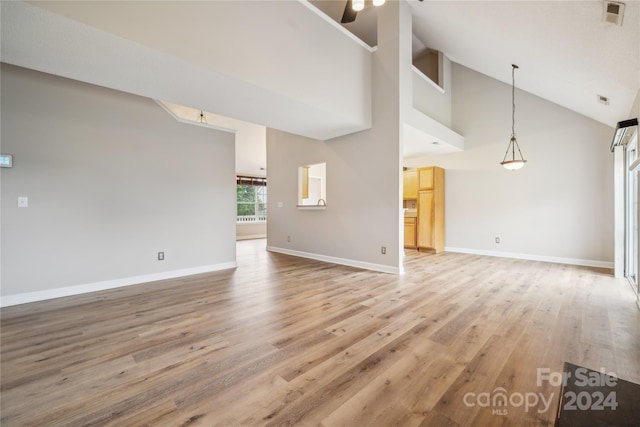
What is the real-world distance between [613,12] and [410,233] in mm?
5063

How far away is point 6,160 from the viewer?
2.88 metres

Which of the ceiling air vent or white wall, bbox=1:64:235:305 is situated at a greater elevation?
the ceiling air vent

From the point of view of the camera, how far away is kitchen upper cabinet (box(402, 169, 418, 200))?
6547mm

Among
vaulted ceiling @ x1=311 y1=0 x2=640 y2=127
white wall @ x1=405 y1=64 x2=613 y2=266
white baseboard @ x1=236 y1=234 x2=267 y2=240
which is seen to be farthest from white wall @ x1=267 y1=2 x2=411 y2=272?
white baseboard @ x1=236 y1=234 x2=267 y2=240

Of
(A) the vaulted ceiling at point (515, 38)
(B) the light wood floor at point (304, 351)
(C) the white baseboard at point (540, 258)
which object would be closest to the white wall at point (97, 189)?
(B) the light wood floor at point (304, 351)

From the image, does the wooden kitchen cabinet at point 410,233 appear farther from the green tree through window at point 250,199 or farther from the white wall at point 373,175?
the green tree through window at point 250,199

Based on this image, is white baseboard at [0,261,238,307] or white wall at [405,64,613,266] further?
white wall at [405,64,613,266]

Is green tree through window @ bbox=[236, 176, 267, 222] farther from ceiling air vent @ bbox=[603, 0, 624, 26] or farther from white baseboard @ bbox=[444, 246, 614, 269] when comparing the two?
ceiling air vent @ bbox=[603, 0, 624, 26]

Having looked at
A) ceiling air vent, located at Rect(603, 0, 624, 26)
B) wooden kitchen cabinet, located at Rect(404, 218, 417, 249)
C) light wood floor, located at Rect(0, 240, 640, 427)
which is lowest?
light wood floor, located at Rect(0, 240, 640, 427)

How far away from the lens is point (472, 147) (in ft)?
20.2

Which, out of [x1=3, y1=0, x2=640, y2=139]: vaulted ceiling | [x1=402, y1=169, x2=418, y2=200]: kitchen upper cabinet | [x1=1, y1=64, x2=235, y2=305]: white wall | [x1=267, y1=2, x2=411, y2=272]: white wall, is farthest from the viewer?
[x1=402, y1=169, x2=418, y2=200]: kitchen upper cabinet

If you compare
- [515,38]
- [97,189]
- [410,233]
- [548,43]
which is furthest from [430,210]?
[97,189]

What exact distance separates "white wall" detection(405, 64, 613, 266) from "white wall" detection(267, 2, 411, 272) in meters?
2.69

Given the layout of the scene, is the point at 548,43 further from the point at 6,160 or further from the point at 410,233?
the point at 6,160
